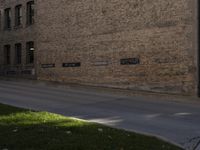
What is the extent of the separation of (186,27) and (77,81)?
9831 millimetres

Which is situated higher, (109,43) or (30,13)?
(30,13)

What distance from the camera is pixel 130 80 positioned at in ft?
88.9

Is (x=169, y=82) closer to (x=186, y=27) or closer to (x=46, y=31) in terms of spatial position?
(x=186, y=27)

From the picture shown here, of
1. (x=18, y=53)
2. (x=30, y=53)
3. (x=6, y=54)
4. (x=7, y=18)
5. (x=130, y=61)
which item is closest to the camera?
(x=130, y=61)

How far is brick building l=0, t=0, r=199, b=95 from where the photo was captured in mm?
24188

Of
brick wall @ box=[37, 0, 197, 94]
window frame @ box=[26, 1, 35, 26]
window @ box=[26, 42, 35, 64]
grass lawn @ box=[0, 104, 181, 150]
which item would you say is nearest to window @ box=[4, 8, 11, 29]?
window frame @ box=[26, 1, 35, 26]

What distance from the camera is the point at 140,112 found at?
56.1ft

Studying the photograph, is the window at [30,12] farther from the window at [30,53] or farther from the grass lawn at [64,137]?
the grass lawn at [64,137]

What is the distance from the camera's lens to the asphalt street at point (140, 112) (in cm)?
1248

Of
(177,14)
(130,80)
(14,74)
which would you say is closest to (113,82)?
(130,80)

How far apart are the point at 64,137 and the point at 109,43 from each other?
19127mm

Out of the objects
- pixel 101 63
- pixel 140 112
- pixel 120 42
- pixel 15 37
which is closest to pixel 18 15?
pixel 15 37

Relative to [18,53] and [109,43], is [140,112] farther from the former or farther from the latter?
[18,53]

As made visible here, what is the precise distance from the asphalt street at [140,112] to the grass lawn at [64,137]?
3.69ft
